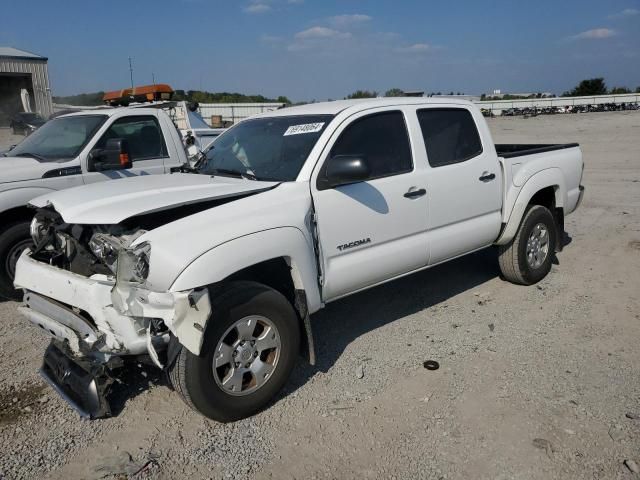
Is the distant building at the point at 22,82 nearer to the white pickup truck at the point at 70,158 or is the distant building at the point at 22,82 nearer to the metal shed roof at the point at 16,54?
the metal shed roof at the point at 16,54

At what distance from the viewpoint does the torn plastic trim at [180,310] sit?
116 inches

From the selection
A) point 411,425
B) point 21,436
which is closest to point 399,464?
point 411,425

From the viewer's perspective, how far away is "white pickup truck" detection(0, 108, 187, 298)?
5465 millimetres

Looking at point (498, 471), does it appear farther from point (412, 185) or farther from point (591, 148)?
point (591, 148)

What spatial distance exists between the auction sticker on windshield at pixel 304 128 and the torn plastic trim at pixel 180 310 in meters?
1.64

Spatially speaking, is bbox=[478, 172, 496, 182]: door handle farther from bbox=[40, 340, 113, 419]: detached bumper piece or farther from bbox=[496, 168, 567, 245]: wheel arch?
bbox=[40, 340, 113, 419]: detached bumper piece

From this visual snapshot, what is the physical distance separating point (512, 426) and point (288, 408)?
1.41m

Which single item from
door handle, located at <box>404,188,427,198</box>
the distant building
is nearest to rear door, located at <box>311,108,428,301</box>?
door handle, located at <box>404,188,427,198</box>

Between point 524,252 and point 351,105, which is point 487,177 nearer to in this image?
point 524,252

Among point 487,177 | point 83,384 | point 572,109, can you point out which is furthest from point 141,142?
point 572,109

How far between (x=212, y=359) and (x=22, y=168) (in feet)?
12.3

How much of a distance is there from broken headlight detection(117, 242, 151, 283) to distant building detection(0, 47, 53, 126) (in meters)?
29.4

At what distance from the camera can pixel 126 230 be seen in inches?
133

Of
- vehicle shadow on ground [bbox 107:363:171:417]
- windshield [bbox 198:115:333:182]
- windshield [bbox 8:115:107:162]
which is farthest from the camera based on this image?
windshield [bbox 8:115:107:162]
